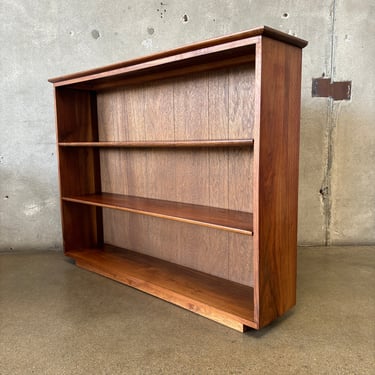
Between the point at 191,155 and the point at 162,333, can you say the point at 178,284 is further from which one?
the point at 191,155

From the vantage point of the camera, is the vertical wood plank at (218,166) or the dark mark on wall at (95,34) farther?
the dark mark on wall at (95,34)

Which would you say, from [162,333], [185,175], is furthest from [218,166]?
[162,333]

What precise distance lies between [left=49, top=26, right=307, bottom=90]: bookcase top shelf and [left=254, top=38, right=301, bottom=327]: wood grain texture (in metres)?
0.06

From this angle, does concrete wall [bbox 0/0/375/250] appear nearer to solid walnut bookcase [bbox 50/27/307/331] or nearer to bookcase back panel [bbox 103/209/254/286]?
solid walnut bookcase [bbox 50/27/307/331]

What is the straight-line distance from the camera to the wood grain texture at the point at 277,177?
1.61 meters

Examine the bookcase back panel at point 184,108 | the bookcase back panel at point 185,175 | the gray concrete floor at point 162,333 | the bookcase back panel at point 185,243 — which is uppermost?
the bookcase back panel at point 184,108

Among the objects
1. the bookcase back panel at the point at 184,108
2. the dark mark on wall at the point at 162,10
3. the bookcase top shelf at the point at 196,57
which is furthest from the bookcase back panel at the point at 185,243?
the dark mark on wall at the point at 162,10

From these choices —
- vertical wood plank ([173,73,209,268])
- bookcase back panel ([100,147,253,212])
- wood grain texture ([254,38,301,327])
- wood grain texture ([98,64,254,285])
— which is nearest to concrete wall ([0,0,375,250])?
wood grain texture ([98,64,254,285])

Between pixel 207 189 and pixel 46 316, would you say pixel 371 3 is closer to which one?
pixel 207 189

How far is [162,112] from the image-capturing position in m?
2.48

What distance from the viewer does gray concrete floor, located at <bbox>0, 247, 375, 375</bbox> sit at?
5.01 ft

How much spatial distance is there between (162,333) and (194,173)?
1022 millimetres

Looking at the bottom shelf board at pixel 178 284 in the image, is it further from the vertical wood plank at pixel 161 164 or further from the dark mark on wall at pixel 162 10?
the dark mark on wall at pixel 162 10

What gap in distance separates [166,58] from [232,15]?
50.7 inches
